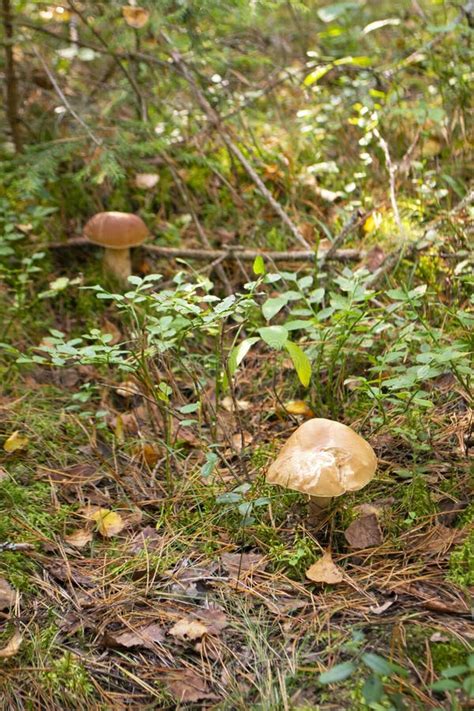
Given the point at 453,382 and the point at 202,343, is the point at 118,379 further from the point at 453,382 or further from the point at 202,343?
the point at 453,382

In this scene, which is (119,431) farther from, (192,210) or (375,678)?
(375,678)

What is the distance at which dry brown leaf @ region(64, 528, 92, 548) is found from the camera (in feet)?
9.20

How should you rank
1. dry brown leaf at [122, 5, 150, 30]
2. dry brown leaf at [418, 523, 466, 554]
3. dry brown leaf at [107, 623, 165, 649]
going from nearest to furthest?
dry brown leaf at [107, 623, 165, 649], dry brown leaf at [418, 523, 466, 554], dry brown leaf at [122, 5, 150, 30]

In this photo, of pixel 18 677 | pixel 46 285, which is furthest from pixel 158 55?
pixel 18 677

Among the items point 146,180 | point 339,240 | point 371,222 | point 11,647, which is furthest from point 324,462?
point 146,180

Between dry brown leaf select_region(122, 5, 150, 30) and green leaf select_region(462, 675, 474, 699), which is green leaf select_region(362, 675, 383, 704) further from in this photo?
dry brown leaf select_region(122, 5, 150, 30)

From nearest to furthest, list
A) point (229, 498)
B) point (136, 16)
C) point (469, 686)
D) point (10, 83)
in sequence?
point (469, 686)
point (229, 498)
point (136, 16)
point (10, 83)

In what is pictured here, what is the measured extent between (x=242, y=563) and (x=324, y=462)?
547mm

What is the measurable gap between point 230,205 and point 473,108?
195 centimetres

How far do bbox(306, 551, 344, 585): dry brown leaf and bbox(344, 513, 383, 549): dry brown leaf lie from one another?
14 cm

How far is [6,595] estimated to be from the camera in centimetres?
243

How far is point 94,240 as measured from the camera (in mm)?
4355

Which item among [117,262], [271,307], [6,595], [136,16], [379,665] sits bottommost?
[117,262]

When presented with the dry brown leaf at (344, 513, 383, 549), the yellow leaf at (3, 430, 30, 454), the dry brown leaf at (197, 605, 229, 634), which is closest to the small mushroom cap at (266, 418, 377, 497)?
the dry brown leaf at (344, 513, 383, 549)
